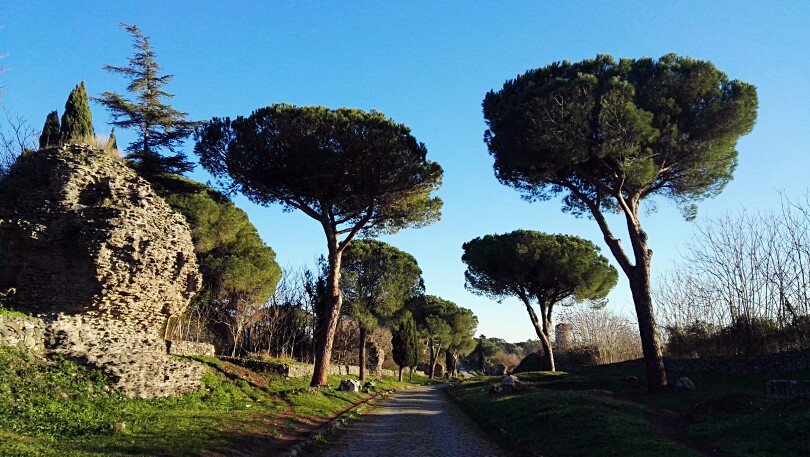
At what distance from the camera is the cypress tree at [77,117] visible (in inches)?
753

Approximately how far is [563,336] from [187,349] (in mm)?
32042

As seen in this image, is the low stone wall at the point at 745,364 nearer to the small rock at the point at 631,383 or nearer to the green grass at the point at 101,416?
the small rock at the point at 631,383

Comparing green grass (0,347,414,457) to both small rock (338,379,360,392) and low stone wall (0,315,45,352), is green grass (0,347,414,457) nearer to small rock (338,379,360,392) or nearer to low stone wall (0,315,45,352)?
low stone wall (0,315,45,352)

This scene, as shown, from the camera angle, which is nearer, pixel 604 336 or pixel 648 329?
pixel 648 329

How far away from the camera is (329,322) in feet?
64.5

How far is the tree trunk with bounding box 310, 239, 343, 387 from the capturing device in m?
19.2

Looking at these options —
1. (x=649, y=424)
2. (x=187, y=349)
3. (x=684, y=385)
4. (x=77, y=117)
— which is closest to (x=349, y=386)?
(x=187, y=349)

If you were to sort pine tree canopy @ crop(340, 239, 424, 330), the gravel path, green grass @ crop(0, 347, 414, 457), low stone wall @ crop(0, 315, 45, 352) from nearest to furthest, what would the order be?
1. green grass @ crop(0, 347, 414, 457)
2. the gravel path
3. low stone wall @ crop(0, 315, 45, 352)
4. pine tree canopy @ crop(340, 239, 424, 330)

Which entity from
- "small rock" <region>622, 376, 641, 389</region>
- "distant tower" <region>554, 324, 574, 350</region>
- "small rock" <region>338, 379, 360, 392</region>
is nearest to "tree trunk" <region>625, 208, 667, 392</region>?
"small rock" <region>622, 376, 641, 389</region>

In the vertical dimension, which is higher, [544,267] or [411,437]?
[544,267]

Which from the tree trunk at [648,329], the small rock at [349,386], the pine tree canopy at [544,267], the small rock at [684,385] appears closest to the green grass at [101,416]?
the small rock at [349,386]

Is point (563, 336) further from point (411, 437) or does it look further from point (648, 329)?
point (411, 437)

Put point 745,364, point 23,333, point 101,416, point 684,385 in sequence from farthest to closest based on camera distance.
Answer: point 745,364 < point 684,385 < point 23,333 < point 101,416

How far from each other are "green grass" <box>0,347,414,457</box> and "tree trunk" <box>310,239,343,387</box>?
5289 mm
